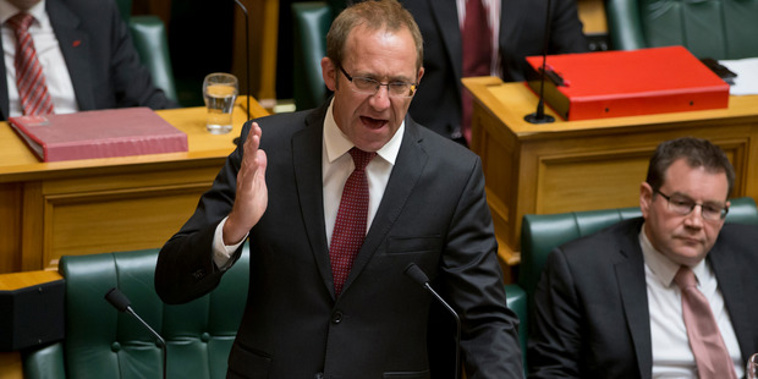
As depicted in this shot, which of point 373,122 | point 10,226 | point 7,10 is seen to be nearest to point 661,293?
point 373,122

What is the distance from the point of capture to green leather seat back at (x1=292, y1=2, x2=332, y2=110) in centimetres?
375

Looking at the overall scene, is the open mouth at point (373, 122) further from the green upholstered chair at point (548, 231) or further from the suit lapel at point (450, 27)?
the suit lapel at point (450, 27)

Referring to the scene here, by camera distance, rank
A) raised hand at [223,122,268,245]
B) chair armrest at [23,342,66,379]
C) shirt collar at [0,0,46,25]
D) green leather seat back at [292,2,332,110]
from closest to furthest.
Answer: raised hand at [223,122,268,245], chair armrest at [23,342,66,379], shirt collar at [0,0,46,25], green leather seat back at [292,2,332,110]

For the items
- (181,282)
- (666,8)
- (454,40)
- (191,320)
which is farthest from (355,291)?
(666,8)

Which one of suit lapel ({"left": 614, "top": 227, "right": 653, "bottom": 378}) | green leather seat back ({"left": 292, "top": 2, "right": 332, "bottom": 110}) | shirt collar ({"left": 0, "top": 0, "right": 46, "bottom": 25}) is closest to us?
suit lapel ({"left": 614, "top": 227, "right": 653, "bottom": 378})

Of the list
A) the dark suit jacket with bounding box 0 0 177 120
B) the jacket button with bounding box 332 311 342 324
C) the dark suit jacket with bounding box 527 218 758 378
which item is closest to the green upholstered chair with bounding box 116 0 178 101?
the dark suit jacket with bounding box 0 0 177 120

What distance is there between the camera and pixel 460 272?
192 centimetres

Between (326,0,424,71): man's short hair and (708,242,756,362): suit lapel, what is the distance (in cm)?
112

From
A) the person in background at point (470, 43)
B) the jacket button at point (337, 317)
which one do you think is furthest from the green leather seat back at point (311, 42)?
the jacket button at point (337, 317)

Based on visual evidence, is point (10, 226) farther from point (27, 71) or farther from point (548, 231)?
point (548, 231)

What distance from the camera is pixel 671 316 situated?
103 inches

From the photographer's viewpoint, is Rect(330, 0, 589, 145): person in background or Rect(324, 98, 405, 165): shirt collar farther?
Rect(330, 0, 589, 145): person in background

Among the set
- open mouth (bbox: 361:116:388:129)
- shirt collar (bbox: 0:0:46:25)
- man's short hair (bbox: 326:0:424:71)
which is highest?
man's short hair (bbox: 326:0:424:71)

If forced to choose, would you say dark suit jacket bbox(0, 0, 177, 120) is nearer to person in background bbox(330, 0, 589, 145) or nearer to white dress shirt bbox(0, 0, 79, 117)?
white dress shirt bbox(0, 0, 79, 117)
